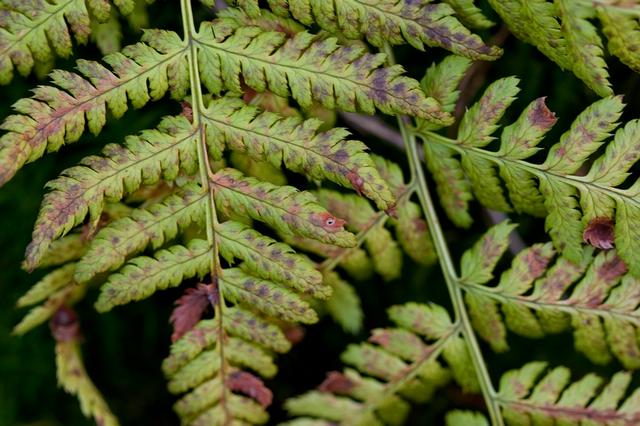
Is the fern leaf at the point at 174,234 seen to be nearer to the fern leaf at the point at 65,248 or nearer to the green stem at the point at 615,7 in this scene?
the fern leaf at the point at 65,248

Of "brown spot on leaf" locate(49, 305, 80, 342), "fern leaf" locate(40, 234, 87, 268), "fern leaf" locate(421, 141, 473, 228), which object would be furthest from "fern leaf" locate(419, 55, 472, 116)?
"brown spot on leaf" locate(49, 305, 80, 342)

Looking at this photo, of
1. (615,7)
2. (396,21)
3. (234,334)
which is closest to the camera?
(615,7)

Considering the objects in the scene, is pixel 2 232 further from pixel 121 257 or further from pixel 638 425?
pixel 638 425

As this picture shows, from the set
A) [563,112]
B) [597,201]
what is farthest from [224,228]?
[563,112]

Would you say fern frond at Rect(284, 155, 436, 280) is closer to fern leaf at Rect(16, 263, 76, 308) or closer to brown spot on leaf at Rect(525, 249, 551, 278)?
brown spot on leaf at Rect(525, 249, 551, 278)

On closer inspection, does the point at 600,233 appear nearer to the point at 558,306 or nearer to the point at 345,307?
the point at 558,306

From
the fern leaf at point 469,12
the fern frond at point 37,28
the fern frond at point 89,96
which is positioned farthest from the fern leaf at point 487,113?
the fern frond at point 37,28

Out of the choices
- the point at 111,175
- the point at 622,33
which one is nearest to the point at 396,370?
the point at 111,175
